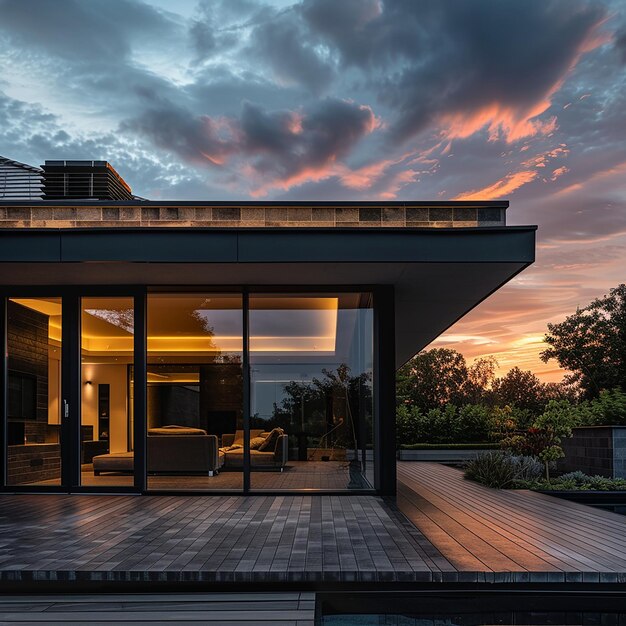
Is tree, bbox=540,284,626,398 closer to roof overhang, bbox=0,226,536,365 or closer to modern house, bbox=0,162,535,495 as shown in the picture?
modern house, bbox=0,162,535,495

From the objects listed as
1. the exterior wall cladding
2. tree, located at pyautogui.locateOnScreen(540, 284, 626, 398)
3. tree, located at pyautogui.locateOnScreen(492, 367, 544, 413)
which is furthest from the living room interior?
tree, located at pyautogui.locateOnScreen(492, 367, 544, 413)

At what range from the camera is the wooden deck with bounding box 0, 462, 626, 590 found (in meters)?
4.58

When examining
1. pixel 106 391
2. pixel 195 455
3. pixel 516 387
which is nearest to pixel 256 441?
pixel 195 455

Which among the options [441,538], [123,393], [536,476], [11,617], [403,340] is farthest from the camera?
[403,340]

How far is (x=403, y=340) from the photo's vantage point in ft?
49.7

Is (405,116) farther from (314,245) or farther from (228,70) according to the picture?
(314,245)

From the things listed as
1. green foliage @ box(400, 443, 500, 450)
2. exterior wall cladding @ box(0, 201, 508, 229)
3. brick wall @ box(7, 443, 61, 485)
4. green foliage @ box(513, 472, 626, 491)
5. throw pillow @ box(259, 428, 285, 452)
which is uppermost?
exterior wall cladding @ box(0, 201, 508, 229)

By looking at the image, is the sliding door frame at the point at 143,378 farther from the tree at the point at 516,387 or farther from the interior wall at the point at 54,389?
the tree at the point at 516,387

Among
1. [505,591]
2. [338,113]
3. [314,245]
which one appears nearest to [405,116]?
[338,113]

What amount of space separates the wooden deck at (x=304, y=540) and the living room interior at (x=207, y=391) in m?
0.39

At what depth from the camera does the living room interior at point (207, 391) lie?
342 inches

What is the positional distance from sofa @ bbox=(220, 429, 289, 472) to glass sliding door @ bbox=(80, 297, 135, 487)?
1.24 metres

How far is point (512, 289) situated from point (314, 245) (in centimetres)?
1440

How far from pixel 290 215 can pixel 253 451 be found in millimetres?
3039
